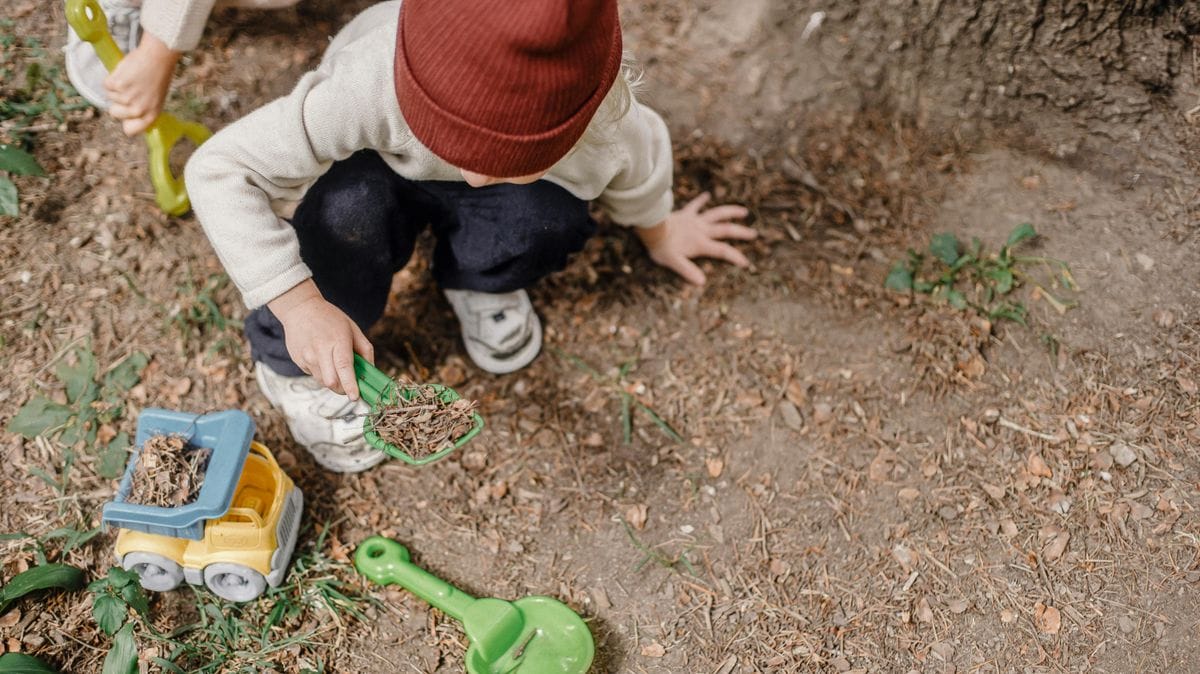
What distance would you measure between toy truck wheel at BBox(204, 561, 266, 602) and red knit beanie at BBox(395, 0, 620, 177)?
2.88ft

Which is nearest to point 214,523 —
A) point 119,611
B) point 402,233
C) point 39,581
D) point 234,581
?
point 234,581

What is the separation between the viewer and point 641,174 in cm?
189

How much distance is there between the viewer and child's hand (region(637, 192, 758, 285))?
Result: 7.31 feet

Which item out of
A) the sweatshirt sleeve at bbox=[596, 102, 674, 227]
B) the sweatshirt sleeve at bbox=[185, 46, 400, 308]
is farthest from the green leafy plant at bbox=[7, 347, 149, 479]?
the sweatshirt sleeve at bbox=[596, 102, 674, 227]

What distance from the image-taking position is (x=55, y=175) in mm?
2182

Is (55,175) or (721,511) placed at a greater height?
(55,175)

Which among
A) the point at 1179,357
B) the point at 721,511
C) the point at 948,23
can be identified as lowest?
the point at 721,511

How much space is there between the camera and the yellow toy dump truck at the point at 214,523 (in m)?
1.58

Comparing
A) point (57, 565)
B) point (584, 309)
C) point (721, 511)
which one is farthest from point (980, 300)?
point (57, 565)

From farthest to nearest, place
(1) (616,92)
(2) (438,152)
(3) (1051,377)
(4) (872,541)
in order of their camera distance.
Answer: (3) (1051,377)
(4) (872,541)
(1) (616,92)
(2) (438,152)

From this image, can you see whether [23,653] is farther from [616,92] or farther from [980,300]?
[980,300]

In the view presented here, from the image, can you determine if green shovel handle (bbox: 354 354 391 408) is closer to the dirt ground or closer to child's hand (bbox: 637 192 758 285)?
the dirt ground

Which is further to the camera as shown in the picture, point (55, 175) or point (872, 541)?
point (55, 175)

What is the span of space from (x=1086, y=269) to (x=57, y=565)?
2.25 m
